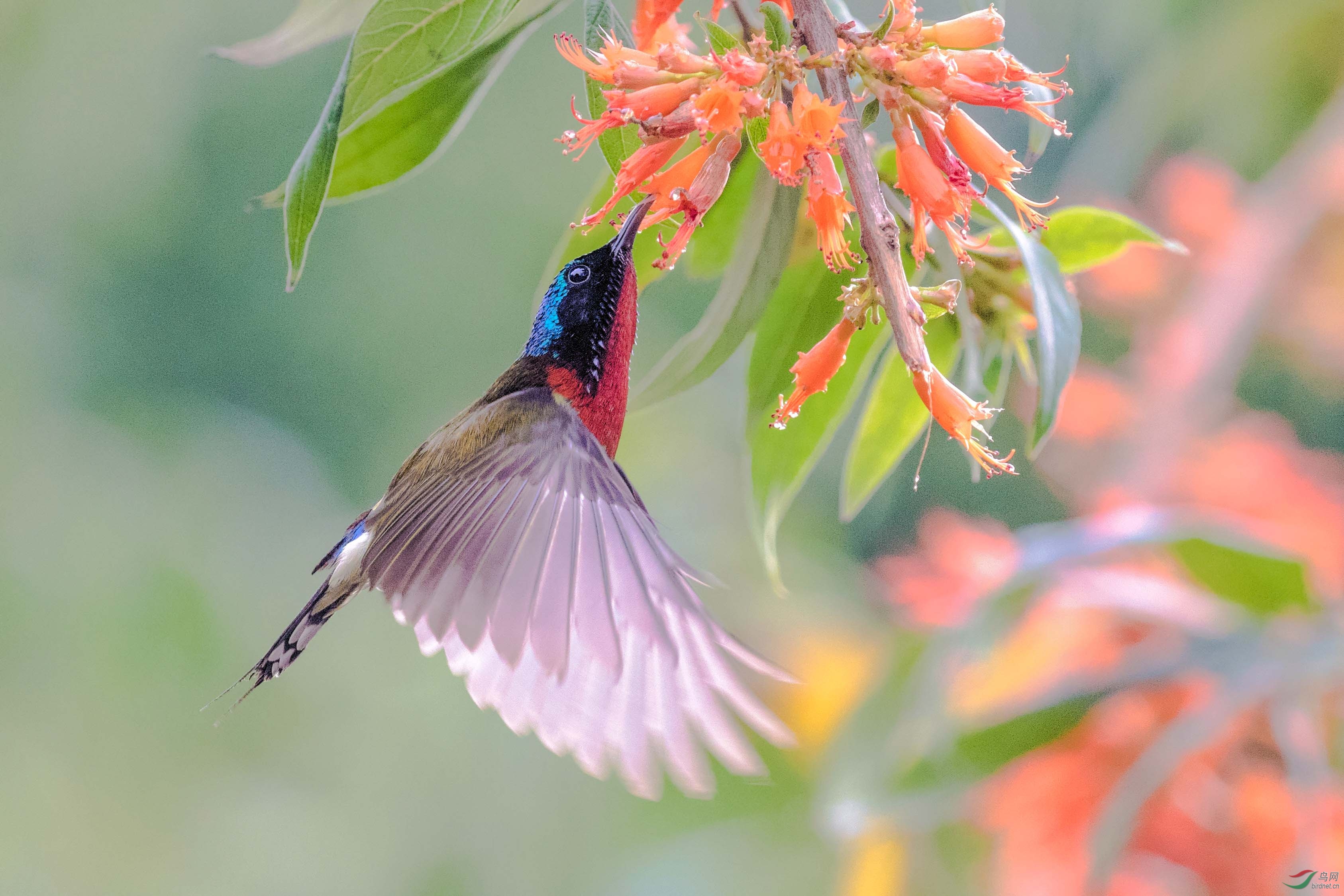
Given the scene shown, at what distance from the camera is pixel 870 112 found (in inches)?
11.2

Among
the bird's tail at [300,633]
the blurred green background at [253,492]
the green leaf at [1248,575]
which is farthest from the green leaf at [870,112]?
the blurred green background at [253,492]

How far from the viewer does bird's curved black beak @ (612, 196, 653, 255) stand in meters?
0.35

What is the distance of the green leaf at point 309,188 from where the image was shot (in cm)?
29

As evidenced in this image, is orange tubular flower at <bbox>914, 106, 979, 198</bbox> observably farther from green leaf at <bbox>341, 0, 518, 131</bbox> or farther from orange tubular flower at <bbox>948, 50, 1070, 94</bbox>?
green leaf at <bbox>341, 0, 518, 131</bbox>

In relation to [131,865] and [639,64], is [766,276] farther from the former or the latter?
[131,865]

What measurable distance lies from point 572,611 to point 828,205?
0.46 ft

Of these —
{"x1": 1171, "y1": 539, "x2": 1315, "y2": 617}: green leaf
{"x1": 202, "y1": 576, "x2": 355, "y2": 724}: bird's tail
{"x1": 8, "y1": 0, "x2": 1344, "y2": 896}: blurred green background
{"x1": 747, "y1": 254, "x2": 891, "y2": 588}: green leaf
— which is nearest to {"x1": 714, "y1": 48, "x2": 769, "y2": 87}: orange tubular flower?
{"x1": 747, "y1": 254, "x2": 891, "y2": 588}: green leaf

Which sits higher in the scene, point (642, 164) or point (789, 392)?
point (642, 164)

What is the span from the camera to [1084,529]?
0.68 metres

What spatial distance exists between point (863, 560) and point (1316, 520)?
0.60 metres

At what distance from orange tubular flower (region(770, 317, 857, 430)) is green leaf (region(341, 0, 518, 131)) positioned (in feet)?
0.46

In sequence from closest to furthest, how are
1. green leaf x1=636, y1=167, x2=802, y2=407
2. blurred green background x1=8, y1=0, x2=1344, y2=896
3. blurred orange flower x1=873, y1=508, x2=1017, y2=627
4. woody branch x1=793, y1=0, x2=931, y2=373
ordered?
woody branch x1=793, y1=0, x2=931, y2=373, green leaf x1=636, y1=167, x2=802, y2=407, blurred orange flower x1=873, y1=508, x2=1017, y2=627, blurred green background x1=8, y1=0, x2=1344, y2=896

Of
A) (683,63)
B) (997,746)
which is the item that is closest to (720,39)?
(683,63)

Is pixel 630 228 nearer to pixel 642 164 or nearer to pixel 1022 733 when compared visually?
pixel 642 164
